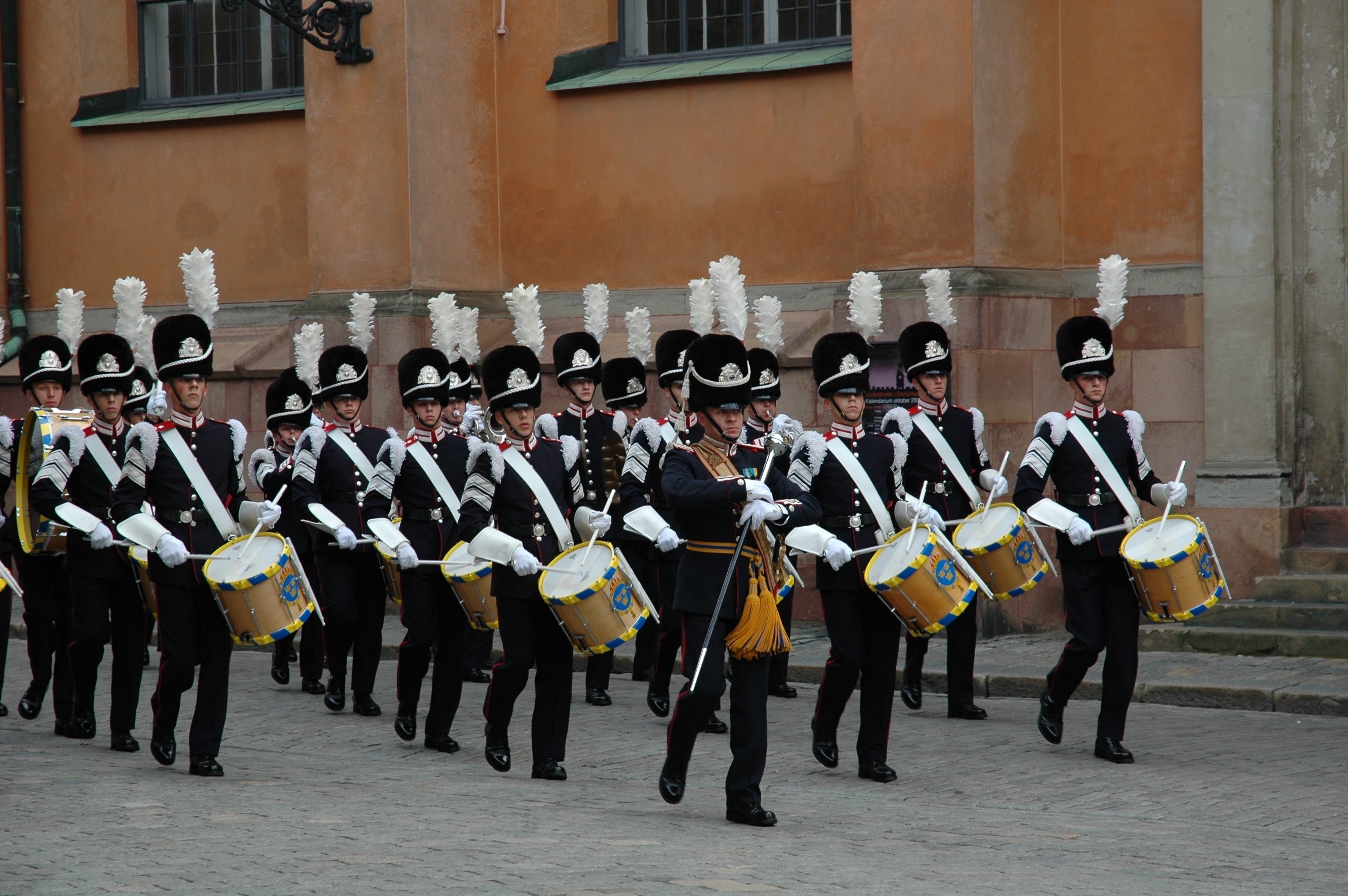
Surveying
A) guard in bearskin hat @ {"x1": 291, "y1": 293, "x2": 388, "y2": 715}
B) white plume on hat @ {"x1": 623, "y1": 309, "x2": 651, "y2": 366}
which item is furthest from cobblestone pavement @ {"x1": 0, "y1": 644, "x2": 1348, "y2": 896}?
white plume on hat @ {"x1": 623, "y1": 309, "x2": 651, "y2": 366}

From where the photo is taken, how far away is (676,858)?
6.67 m

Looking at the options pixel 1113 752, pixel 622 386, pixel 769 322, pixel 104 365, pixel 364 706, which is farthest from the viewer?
pixel 769 322

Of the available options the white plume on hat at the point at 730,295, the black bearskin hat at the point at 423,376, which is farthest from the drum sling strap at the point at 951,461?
the black bearskin hat at the point at 423,376

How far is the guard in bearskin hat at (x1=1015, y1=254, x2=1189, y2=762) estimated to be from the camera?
923cm

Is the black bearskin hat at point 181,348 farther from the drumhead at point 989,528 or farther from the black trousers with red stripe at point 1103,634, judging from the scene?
the black trousers with red stripe at point 1103,634

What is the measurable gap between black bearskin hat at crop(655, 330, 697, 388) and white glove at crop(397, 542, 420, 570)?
289 centimetres

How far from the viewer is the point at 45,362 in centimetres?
1154

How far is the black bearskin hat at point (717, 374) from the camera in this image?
7684mm

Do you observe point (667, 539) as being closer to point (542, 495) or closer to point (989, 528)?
point (542, 495)

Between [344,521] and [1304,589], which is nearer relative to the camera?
[344,521]

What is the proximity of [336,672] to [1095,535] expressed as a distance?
4.57 metres

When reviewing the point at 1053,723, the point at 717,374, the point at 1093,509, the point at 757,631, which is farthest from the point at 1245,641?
the point at 717,374

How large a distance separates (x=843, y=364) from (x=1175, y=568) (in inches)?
73.1

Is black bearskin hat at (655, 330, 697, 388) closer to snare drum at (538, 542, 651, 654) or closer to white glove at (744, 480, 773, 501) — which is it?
snare drum at (538, 542, 651, 654)
